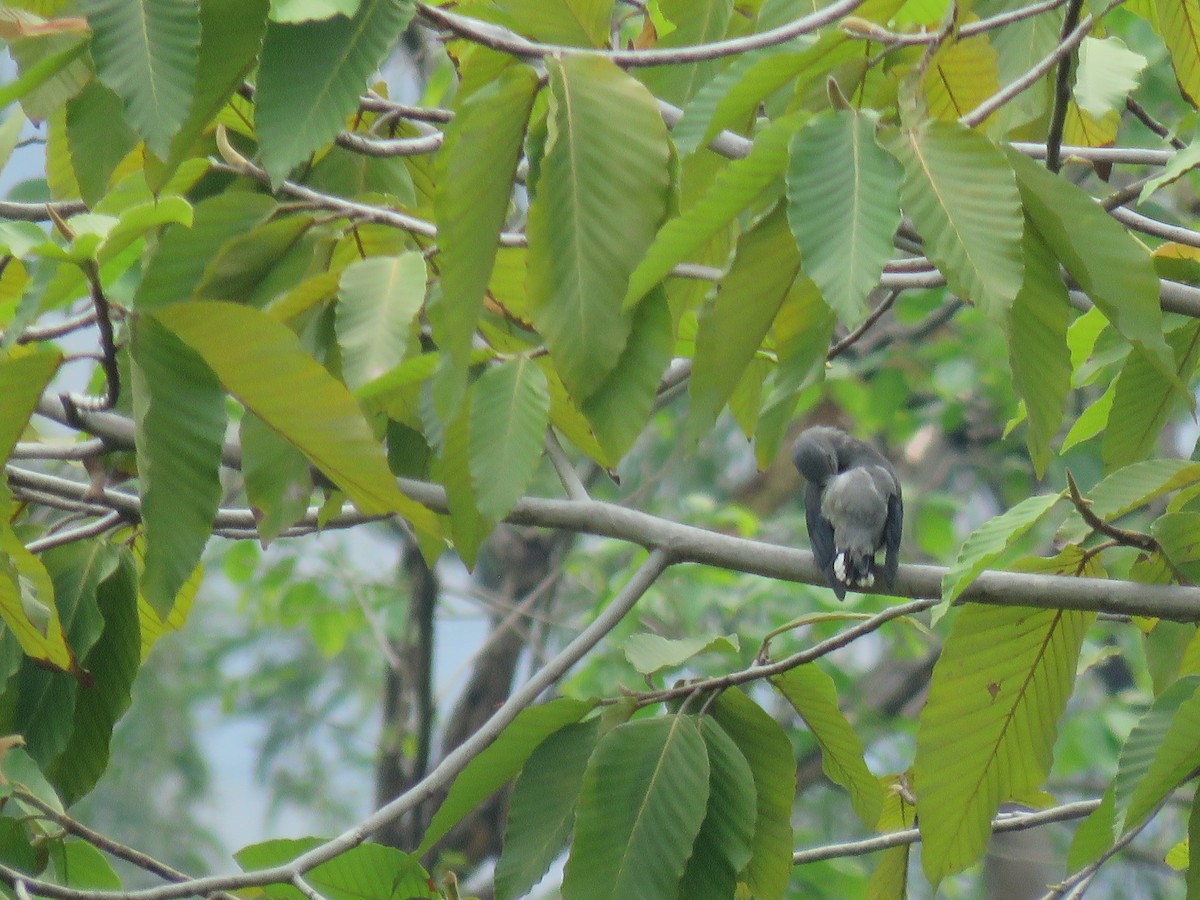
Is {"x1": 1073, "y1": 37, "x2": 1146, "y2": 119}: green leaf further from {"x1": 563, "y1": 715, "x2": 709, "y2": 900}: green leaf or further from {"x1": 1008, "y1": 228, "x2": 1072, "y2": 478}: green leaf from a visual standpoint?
{"x1": 563, "y1": 715, "x2": 709, "y2": 900}: green leaf

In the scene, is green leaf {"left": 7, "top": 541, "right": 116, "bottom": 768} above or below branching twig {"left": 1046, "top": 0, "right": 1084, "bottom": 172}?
below

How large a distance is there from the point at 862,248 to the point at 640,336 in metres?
0.32

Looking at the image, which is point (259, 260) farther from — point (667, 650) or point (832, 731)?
point (832, 731)

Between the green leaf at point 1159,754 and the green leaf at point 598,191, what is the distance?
881mm

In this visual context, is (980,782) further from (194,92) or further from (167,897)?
(194,92)

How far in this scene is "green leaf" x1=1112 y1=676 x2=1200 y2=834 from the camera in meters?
1.76

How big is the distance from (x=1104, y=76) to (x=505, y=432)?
119 cm

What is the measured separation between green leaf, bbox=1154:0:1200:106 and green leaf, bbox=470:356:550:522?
1073 mm

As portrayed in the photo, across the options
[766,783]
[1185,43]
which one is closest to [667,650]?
[766,783]

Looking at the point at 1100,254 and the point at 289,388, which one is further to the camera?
the point at 289,388

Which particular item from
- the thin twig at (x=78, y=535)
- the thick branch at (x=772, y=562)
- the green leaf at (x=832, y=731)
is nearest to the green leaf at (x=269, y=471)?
the thick branch at (x=772, y=562)

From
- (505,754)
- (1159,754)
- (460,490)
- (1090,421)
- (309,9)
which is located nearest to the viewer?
(309,9)

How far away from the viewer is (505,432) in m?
1.68

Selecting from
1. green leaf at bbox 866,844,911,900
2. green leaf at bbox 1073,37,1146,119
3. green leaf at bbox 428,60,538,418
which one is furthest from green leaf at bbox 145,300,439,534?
green leaf at bbox 866,844,911,900
